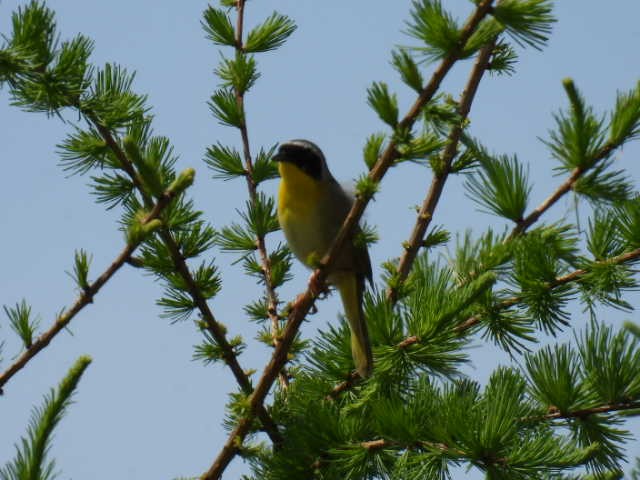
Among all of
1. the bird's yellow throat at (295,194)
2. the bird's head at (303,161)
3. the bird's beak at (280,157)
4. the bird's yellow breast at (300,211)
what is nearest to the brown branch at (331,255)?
the bird's beak at (280,157)

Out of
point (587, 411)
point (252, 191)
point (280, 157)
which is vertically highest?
point (280, 157)

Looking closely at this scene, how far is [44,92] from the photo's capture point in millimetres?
2609

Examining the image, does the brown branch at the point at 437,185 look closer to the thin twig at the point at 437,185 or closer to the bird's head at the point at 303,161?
the thin twig at the point at 437,185

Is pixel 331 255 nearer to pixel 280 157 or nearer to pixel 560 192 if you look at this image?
pixel 560 192

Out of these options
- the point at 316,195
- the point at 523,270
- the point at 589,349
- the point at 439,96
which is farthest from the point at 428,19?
the point at 316,195

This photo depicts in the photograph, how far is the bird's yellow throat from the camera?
15.4 feet

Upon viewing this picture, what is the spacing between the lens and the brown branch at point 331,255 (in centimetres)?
213

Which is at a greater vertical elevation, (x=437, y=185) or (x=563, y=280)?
(x=437, y=185)

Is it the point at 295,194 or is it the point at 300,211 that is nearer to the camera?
the point at 300,211

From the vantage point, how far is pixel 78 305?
1.99 meters

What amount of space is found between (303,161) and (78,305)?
3080 millimetres

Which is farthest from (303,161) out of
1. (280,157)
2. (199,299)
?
(199,299)

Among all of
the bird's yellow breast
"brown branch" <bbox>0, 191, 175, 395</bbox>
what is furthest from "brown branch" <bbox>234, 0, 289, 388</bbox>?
"brown branch" <bbox>0, 191, 175, 395</bbox>

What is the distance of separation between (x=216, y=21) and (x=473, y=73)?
3.89 ft
